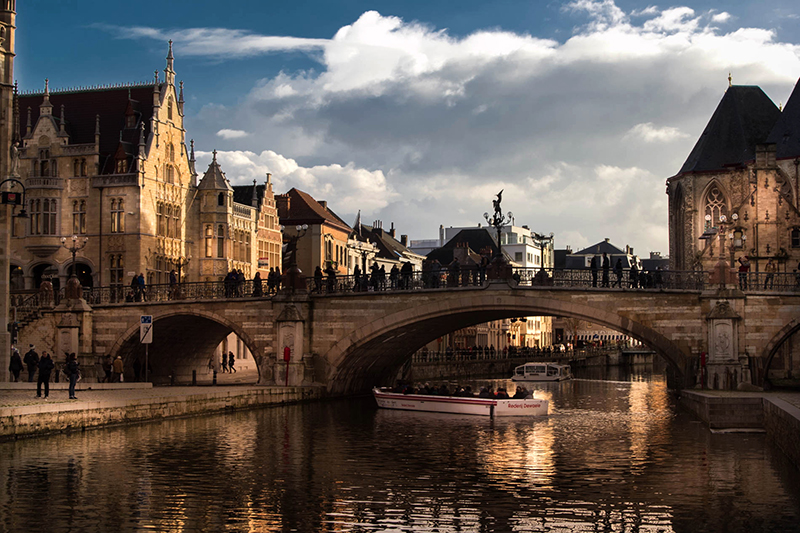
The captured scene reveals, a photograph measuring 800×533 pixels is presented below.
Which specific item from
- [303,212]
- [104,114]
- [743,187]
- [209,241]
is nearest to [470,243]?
[303,212]

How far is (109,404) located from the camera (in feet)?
97.0

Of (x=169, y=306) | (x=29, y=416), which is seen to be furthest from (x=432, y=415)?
(x=29, y=416)

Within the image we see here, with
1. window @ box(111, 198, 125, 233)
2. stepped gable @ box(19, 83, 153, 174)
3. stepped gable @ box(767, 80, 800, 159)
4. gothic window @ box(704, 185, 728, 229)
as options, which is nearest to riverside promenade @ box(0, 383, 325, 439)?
window @ box(111, 198, 125, 233)

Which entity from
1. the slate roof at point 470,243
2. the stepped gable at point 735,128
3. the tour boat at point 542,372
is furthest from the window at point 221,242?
the slate roof at point 470,243

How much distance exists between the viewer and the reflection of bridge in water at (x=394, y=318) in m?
37.3

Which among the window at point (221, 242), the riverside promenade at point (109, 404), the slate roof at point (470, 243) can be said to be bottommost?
the riverside promenade at point (109, 404)

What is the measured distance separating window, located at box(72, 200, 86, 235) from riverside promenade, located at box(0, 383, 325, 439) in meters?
19.8

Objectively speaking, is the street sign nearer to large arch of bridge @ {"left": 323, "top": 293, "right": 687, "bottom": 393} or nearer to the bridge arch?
large arch of bridge @ {"left": 323, "top": 293, "right": 687, "bottom": 393}

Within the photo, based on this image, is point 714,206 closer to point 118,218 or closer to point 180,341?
point 180,341

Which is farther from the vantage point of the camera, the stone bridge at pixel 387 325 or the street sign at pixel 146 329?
the street sign at pixel 146 329

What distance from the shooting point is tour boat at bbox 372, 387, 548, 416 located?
124 ft

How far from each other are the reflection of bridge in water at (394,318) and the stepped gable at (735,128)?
22487 millimetres

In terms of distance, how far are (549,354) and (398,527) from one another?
232 feet

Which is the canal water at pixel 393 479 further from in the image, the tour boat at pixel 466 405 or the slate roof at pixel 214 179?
the slate roof at pixel 214 179
